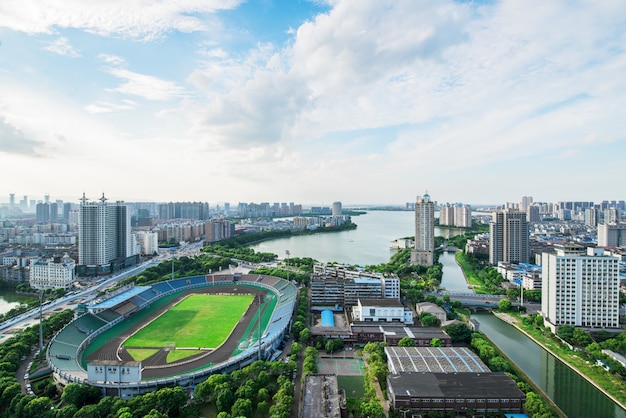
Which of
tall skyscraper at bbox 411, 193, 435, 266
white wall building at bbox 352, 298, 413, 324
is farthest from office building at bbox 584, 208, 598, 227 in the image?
white wall building at bbox 352, 298, 413, 324

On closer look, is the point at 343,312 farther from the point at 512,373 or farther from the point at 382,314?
the point at 512,373

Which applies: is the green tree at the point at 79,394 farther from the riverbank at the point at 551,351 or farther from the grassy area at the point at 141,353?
the riverbank at the point at 551,351

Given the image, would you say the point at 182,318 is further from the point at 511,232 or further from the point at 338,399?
the point at 511,232

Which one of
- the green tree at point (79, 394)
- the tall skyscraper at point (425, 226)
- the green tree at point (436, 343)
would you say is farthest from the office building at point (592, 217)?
the green tree at point (79, 394)

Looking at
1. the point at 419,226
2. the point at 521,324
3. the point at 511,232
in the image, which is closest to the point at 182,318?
the point at 521,324

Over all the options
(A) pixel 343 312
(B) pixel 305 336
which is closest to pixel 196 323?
(B) pixel 305 336

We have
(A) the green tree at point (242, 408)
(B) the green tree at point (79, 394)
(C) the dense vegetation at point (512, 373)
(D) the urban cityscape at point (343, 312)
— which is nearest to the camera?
(A) the green tree at point (242, 408)
